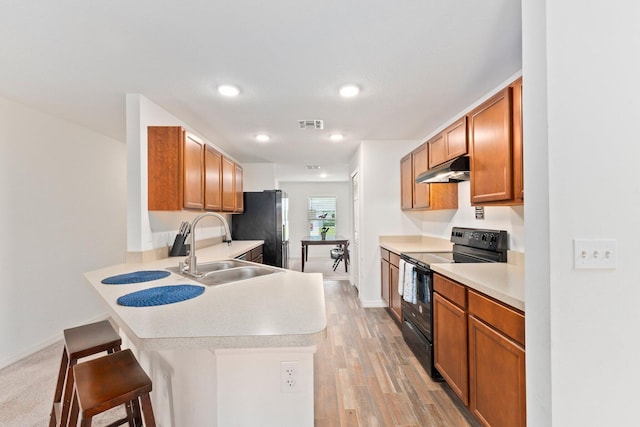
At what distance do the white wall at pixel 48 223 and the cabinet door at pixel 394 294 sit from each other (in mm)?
3497

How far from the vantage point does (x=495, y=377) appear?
1409mm

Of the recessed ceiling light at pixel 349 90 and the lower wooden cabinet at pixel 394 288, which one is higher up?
the recessed ceiling light at pixel 349 90

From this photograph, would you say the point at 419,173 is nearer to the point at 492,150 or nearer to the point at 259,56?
the point at 492,150

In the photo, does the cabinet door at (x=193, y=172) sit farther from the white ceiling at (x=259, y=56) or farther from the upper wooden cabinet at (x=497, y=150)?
the upper wooden cabinet at (x=497, y=150)

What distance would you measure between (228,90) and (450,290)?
88.5 inches

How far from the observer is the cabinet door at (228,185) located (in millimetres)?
3529

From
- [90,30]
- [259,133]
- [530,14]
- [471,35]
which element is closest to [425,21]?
[471,35]

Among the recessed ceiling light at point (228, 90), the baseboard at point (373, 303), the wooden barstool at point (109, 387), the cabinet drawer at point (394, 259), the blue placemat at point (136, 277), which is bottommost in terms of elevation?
the baseboard at point (373, 303)

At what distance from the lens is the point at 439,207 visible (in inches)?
119

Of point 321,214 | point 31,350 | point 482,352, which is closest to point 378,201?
point 482,352

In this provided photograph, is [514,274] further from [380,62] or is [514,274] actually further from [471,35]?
[380,62]

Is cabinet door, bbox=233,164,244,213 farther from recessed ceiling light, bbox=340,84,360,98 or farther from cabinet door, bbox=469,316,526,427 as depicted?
cabinet door, bbox=469,316,526,427

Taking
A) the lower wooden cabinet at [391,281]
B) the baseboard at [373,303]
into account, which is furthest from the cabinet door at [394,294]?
the baseboard at [373,303]

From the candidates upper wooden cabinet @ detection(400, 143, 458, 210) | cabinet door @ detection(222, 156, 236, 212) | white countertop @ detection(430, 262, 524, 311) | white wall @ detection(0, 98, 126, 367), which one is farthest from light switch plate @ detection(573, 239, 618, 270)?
white wall @ detection(0, 98, 126, 367)
